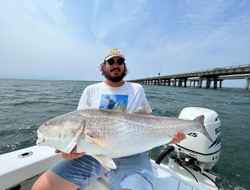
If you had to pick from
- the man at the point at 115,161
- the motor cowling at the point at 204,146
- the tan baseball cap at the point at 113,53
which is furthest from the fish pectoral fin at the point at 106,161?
the motor cowling at the point at 204,146

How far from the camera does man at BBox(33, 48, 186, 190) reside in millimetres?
1854

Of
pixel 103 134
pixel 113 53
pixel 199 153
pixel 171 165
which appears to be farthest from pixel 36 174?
pixel 199 153

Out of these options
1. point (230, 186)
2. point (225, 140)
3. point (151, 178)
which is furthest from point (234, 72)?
point (151, 178)

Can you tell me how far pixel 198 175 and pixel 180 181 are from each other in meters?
1.03

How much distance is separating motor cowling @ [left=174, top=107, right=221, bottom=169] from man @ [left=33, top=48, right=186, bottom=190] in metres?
1.13

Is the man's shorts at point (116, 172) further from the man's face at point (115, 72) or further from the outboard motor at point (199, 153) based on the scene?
the man's face at point (115, 72)

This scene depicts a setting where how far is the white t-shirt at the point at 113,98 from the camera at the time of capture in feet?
8.61

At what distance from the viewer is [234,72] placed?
35.8 metres

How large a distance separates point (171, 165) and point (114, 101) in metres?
2.34

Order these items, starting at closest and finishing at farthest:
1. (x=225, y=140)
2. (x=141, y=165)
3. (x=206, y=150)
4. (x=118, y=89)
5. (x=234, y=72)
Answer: (x=141, y=165)
(x=118, y=89)
(x=206, y=150)
(x=225, y=140)
(x=234, y=72)

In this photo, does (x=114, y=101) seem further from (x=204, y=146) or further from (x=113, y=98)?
(x=204, y=146)

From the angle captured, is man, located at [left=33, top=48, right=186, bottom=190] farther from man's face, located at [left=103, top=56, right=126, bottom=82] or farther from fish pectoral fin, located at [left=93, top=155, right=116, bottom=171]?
fish pectoral fin, located at [left=93, top=155, right=116, bottom=171]

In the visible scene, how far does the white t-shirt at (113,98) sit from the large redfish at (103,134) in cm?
48

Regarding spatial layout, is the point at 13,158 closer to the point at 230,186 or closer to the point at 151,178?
the point at 151,178
